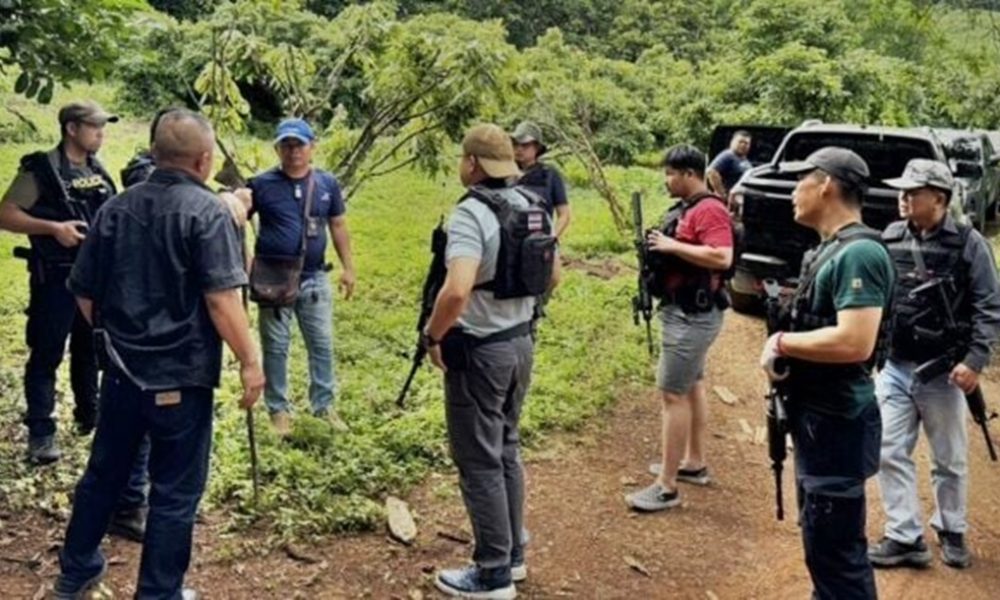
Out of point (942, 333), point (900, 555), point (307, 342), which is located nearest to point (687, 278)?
point (942, 333)

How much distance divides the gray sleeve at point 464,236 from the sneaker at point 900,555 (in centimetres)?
236

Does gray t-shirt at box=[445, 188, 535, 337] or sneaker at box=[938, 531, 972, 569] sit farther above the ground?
gray t-shirt at box=[445, 188, 535, 337]

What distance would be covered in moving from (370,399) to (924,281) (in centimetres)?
335

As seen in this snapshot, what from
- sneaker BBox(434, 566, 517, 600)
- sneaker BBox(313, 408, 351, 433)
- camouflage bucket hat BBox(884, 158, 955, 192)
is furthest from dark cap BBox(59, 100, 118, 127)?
camouflage bucket hat BBox(884, 158, 955, 192)

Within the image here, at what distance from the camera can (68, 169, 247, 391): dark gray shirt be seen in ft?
10.4

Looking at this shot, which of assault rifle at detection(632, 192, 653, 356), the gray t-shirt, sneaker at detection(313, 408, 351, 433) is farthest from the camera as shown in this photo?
sneaker at detection(313, 408, 351, 433)

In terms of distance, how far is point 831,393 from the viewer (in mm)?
3156

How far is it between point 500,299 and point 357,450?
1.81 metres

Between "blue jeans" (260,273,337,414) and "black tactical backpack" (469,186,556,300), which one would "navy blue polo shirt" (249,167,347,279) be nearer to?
"blue jeans" (260,273,337,414)

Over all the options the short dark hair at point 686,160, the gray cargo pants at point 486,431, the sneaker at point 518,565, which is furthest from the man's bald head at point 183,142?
the short dark hair at point 686,160

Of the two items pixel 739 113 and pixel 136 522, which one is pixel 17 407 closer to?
pixel 136 522

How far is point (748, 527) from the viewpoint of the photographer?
186 inches

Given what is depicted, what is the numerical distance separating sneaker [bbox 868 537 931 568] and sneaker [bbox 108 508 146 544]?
3243 mm

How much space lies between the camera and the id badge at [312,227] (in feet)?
17.2
